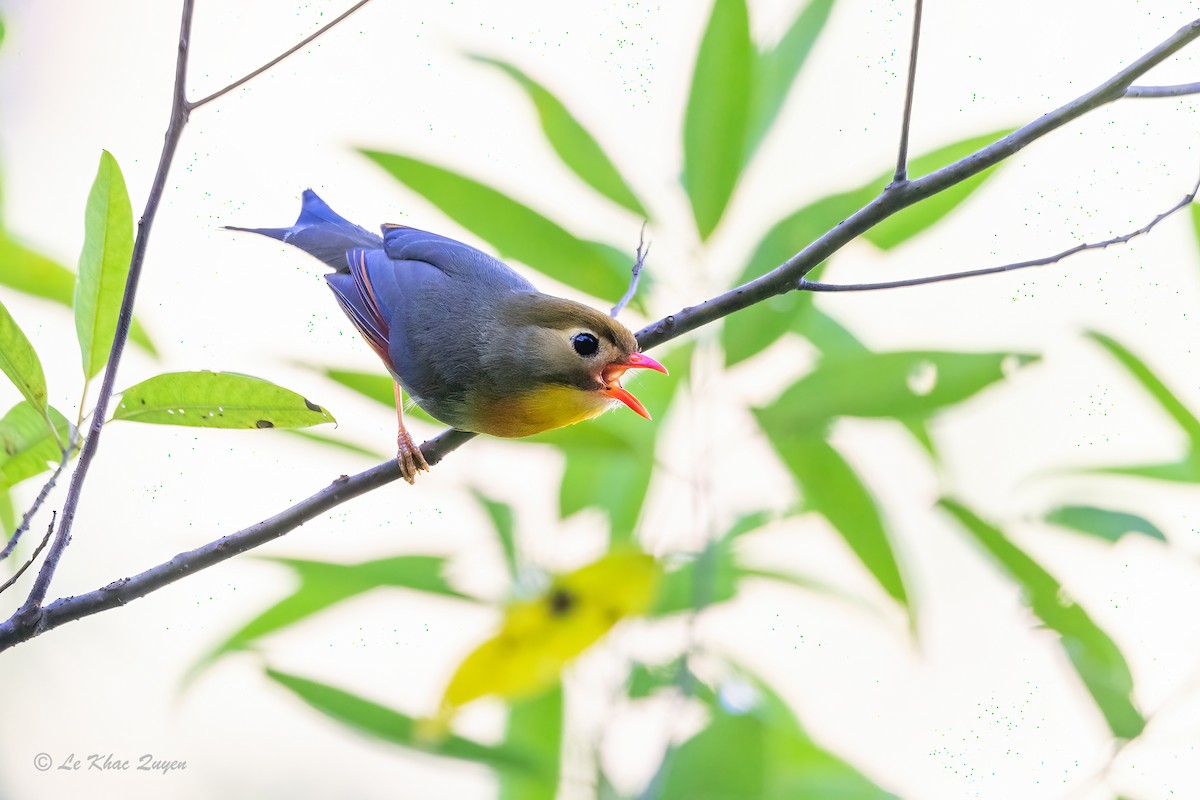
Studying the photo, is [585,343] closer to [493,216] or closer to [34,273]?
[493,216]

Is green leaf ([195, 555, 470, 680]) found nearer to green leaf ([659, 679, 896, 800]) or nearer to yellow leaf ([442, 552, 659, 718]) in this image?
green leaf ([659, 679, 896, 800])

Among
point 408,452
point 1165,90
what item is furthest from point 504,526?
point 1165,90

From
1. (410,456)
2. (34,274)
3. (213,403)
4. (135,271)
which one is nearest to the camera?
(135,271)

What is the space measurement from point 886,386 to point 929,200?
51cm

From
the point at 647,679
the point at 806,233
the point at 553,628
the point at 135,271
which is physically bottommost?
the point at 647,679

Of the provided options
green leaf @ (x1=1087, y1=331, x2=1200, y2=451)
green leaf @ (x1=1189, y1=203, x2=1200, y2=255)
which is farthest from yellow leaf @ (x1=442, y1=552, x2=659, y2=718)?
green leaf @ (x1=1189, y1=203, x2=1200, y2=255)

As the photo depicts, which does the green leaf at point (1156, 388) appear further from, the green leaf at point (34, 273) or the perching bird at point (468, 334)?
the green leaf at point (34, 273)

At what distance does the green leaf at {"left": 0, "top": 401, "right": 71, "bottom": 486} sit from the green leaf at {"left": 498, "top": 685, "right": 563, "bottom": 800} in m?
0.97

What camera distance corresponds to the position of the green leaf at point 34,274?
7.45ft

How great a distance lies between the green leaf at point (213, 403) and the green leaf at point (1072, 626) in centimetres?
132

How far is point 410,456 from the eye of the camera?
2604 mm

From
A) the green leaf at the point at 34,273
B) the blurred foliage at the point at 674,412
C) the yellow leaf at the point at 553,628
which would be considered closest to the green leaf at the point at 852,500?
the blurred foliage at the point at 674,412

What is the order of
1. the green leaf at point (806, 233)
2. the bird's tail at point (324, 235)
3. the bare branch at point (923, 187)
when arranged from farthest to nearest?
the bird's tail at point (324, 235) → the green leaf at point (806, 233) → the bare branch at point (923, 187)

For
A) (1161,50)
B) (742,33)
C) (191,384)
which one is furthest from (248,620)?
(1161,50)
